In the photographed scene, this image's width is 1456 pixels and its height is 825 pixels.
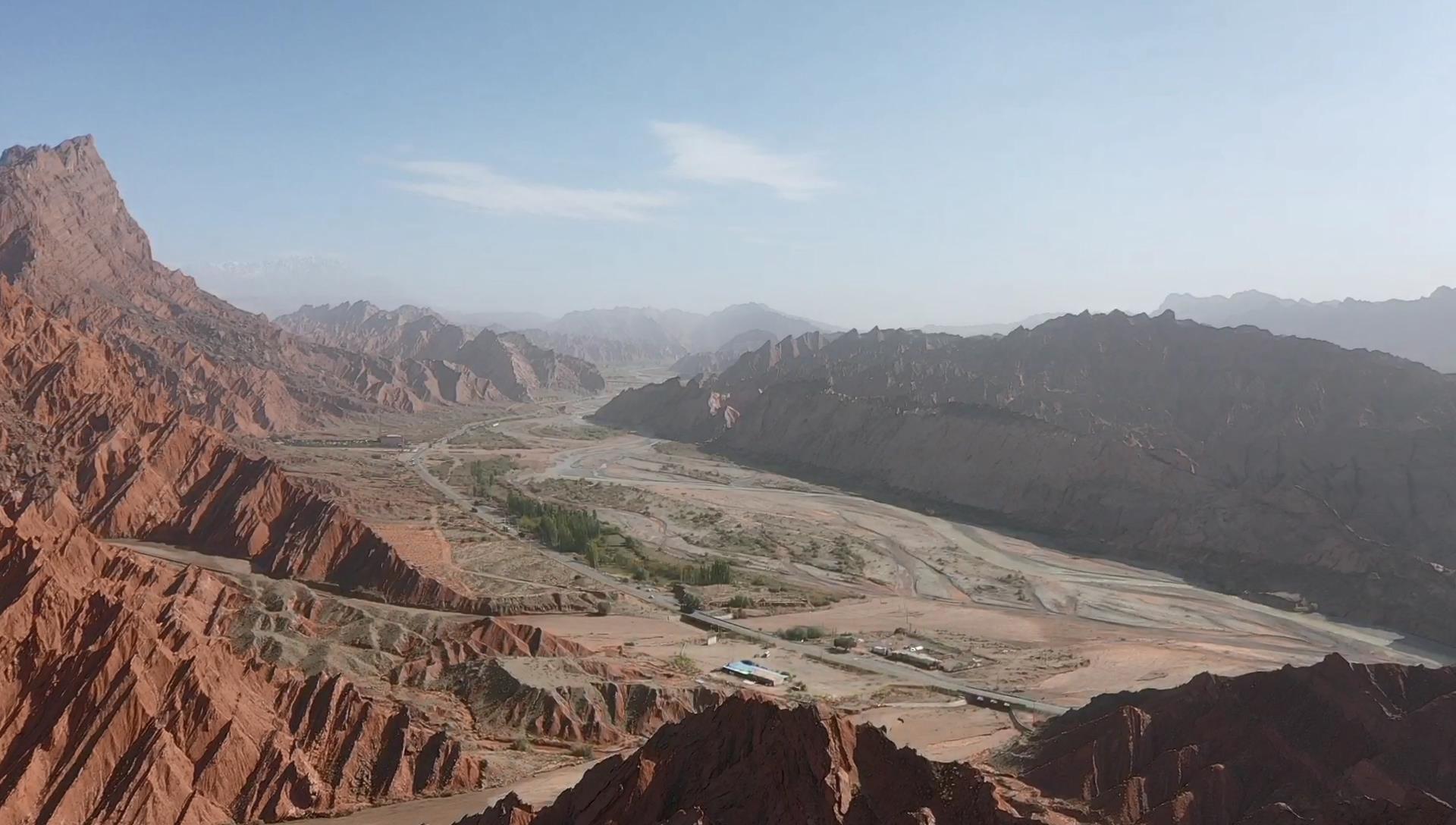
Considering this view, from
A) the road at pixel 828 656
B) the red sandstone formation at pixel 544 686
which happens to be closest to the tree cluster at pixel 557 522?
the road at pixel 828 656

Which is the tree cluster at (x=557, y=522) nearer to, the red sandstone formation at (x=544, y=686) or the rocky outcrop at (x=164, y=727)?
the red sandstone formation at (x=544, y=686)

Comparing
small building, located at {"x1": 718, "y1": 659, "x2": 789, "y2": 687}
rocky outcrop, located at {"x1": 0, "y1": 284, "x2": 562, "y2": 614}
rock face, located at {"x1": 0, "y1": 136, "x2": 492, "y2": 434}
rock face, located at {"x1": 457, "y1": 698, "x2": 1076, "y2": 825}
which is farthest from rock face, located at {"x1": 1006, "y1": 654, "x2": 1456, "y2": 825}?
rock face, located at {"x1": 0, "y1": 136, "x2": 492, "y2": 434}

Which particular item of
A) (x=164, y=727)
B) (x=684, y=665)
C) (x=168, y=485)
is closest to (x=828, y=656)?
(x=684, y=665)

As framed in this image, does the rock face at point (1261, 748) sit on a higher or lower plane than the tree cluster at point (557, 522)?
higher

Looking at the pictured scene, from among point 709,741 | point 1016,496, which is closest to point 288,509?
point 709,741

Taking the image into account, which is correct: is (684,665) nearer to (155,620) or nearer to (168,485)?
(155,620)

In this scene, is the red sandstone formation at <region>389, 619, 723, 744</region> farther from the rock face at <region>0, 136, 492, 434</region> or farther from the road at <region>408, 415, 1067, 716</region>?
the rock face at <region>0, 136, 492, 434</region>

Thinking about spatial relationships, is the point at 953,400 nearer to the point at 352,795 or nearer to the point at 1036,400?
the point at 1036,400
